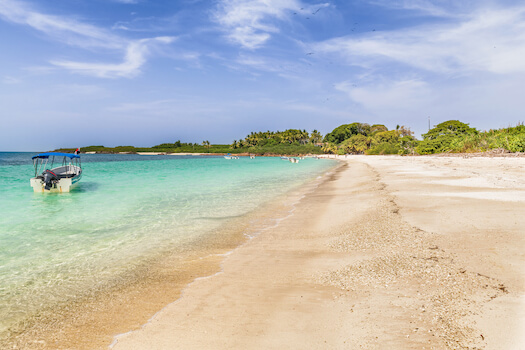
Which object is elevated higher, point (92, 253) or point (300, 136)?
point (300, 136)

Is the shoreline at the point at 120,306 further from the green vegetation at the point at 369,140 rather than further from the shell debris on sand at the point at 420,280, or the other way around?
the green vegetation at the point at 369,140

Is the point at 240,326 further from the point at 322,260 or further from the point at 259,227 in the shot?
the point at 259,227

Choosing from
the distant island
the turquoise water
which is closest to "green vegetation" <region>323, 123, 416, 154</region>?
the distant island

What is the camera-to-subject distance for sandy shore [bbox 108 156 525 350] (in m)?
3.85

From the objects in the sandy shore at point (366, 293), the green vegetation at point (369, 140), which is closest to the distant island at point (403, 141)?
the green vegetation at point (369, 140)

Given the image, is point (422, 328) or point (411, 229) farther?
point (411, 229)

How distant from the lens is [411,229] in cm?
861

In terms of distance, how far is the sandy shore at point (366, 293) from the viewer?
3854 millimetres

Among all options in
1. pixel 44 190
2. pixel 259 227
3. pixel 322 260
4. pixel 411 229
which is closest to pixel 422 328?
pixel 322 260

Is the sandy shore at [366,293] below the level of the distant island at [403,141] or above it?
below

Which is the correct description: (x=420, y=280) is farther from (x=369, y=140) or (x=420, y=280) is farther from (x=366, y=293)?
(x=369, y=140)

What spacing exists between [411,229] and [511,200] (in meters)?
6.16

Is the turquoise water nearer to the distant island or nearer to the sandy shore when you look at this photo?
the sandy shore

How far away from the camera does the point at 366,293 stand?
5.02m
